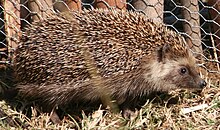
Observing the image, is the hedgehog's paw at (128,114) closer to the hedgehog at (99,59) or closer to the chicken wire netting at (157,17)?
the hedgehog at (99,59)

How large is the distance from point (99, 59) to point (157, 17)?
1.04 meters

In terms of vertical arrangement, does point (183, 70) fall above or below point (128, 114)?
above

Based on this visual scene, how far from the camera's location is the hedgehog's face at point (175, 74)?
15.9ft

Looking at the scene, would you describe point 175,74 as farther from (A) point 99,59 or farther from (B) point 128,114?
(A) point 99,59

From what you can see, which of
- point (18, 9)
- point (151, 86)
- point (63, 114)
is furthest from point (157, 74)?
point (18, 9)

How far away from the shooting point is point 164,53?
4.78 m

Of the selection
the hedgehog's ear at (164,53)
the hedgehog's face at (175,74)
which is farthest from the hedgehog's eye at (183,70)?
the hedgehog's ear at (164,53)

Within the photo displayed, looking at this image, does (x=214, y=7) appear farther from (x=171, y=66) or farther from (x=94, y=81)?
(x=94, y=81)

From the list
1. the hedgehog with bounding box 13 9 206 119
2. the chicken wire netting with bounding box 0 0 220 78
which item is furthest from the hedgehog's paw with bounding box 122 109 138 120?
the chicken wire netting with bounding box 0 0 220 78

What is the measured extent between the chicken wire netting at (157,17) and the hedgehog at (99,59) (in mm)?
498

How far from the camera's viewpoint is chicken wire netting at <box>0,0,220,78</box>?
539cm

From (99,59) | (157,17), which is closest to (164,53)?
(99,59)

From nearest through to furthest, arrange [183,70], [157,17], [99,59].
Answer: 1. [99,59]
2. [183,70]
3. [157,17]

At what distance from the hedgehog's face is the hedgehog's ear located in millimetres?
11
